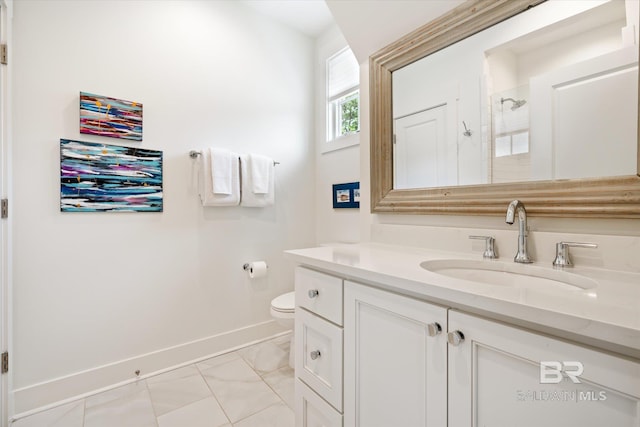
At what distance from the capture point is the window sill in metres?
2.28

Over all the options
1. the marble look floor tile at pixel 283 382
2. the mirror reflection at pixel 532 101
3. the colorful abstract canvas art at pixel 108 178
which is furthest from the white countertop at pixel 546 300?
the colorful abstract canvas art at pixel 108 178

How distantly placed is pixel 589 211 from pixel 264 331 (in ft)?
7.17

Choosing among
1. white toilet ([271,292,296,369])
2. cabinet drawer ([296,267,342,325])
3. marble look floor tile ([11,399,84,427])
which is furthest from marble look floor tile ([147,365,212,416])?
cabinet drawer ([296,267,342,325])

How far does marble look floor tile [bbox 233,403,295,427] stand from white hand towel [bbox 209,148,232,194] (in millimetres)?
1347

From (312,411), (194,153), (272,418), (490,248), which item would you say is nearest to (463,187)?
(490,248)

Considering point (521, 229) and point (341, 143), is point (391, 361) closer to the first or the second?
point (521, 229)

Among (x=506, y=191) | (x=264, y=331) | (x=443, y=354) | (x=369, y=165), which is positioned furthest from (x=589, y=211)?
(x=264, y=331)

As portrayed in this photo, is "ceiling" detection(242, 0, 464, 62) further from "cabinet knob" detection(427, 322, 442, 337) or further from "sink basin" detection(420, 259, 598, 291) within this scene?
"cabinet knob" detection(427, 322, 442, 337)

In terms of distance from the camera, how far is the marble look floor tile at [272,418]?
1454 mm

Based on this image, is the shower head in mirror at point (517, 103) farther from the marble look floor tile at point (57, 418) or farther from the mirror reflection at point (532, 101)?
the marble look floor tile at point (57, 418)

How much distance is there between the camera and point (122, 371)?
5.86ft

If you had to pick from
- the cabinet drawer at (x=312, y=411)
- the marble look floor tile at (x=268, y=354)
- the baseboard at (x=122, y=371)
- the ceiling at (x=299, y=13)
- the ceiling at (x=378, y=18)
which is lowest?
the marble look floor tile at (x=268, y=354)

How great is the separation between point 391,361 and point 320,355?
0.38m

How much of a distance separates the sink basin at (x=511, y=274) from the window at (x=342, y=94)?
1549 millimetres
